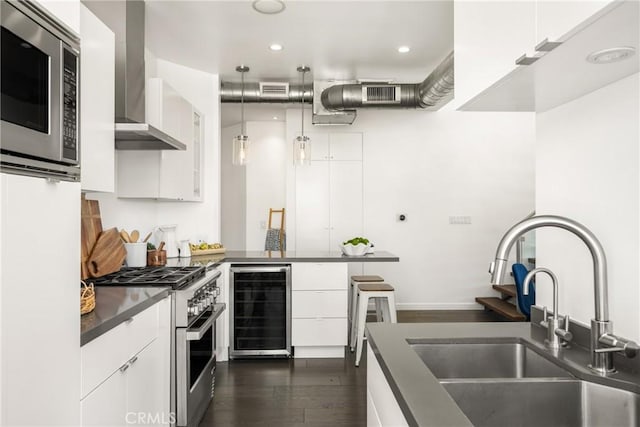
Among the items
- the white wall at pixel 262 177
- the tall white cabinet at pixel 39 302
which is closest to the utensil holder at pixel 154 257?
the tall white cabinet at pixel 39 302

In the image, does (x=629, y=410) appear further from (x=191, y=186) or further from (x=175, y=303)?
(x=191, y=186)

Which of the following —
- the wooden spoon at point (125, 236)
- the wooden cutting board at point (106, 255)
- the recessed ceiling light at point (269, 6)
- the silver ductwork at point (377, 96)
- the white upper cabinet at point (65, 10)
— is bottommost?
the wooden cutting board at point (106, 255)

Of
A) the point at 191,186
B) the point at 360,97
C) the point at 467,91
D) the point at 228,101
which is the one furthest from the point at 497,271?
the point at 228,101

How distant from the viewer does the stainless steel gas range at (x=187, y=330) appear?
94.7 inches

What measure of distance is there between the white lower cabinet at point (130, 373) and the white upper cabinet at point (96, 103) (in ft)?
2.31

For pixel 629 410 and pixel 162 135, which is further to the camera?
pixel 162 135

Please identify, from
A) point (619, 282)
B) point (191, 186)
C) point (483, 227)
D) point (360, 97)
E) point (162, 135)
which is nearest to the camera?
point (619, 282)

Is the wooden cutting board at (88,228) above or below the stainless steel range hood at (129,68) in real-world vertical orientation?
below

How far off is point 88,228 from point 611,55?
2.67 meters

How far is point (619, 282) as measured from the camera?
49.1 inches

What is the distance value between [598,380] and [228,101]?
4397mm

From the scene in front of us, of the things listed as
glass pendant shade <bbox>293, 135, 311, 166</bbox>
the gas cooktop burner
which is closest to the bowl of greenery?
glass pendant shade <bbox>293, 135, 311, 166</bbox>

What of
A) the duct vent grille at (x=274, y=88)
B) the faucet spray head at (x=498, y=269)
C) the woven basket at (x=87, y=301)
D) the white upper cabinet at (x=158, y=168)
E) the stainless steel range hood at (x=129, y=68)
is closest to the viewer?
the faucet spray head at (x=498, y=269)

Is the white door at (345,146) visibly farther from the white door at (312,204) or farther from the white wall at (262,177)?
the white wall at (262,177)
